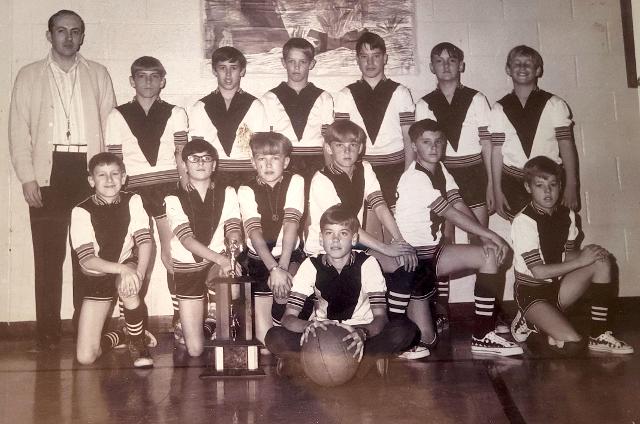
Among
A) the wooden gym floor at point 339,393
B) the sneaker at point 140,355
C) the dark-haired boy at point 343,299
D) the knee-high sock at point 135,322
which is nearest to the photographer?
the wooden gym floor at point 339,393

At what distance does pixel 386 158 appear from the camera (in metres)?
3.36

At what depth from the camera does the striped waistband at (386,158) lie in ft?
11.0

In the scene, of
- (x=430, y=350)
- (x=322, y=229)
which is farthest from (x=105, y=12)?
(x=430, y=350)

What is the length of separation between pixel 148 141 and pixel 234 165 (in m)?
0.50

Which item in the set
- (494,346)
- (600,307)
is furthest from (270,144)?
(600,307)

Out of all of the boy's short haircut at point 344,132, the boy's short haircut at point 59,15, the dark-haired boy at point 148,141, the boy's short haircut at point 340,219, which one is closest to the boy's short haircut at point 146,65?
the dark-haired boy at point 148,141

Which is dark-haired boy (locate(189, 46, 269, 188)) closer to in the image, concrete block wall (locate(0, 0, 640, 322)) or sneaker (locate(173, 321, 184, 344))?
concrete block wall (locate(0, 0, 640, 322))

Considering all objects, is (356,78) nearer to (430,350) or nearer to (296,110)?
(296,110)

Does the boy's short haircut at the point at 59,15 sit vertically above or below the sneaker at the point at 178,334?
above

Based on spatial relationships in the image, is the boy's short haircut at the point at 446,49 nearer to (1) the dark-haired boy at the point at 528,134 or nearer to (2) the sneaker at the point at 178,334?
(1) the dark-haired boy at the point at 528,134

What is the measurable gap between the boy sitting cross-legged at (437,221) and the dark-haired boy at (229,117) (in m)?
0.86

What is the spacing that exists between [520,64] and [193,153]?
6.15 feet

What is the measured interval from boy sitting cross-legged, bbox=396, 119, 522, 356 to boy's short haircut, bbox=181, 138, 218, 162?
104 cm

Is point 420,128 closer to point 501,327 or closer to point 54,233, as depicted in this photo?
point 501,327
